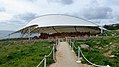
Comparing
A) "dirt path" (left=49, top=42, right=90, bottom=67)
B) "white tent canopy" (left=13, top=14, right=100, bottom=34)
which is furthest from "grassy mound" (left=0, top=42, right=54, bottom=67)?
"white tent canopy" (left=13, top=14, right=100, bottom=34)

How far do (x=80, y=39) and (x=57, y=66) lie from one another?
1965cm

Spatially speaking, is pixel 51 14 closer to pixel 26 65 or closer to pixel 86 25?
pixel 86 25

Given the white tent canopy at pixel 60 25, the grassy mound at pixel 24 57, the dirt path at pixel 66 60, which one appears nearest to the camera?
the dirt path at pixel 66 60

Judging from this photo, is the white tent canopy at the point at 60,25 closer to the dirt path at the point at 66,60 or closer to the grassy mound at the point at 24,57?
the grassy mound at the point at 24,57

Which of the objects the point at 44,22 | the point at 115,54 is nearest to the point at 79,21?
the point at 44,22

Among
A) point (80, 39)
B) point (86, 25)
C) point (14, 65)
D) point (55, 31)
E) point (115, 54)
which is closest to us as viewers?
point (14, 65)

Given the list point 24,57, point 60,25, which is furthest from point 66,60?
point 60,25

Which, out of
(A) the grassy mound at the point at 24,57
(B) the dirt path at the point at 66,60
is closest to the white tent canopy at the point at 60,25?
(A) the grassy mound at the point at 24,57

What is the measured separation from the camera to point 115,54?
18547mm

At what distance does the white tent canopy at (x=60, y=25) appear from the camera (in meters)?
47.6

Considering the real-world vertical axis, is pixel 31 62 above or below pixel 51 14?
below

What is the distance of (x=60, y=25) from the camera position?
47.2 m

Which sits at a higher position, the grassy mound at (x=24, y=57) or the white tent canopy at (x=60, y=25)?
the white tent canopy at (x=60, y=25)

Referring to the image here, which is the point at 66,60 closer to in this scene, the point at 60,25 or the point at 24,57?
the point at 24,57
